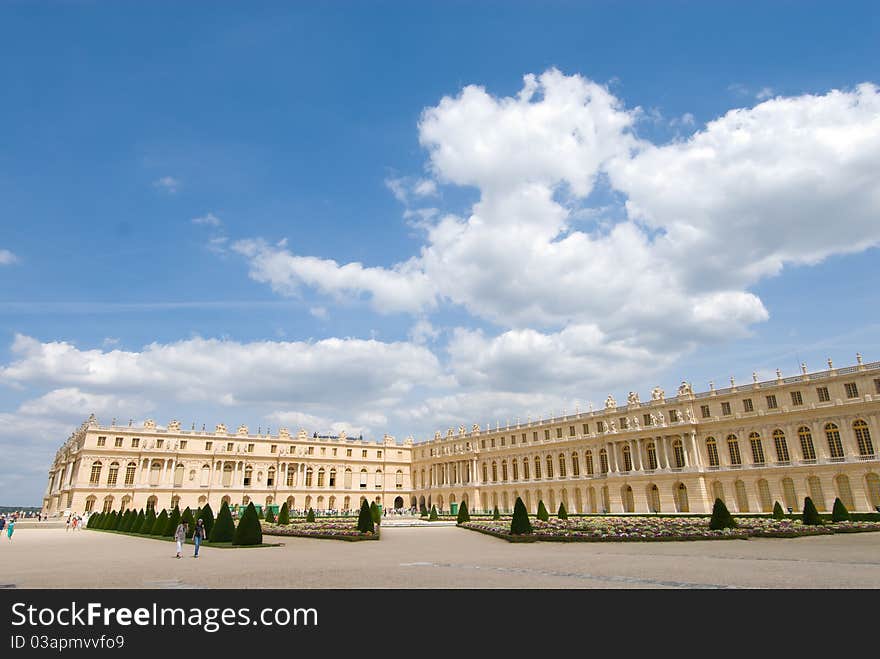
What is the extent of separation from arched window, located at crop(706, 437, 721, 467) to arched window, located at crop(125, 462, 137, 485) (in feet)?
256

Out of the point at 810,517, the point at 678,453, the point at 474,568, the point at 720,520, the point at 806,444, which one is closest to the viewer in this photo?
the point at 474,568

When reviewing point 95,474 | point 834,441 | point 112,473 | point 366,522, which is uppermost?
point 834,441

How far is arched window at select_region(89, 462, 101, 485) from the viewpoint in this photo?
7825 centimetres

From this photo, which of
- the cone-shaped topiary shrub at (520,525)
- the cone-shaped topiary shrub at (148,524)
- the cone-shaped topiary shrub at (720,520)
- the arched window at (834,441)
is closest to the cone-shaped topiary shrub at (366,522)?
the cone-shaped topiary shrub at (520,525)

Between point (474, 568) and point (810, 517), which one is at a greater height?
point (810, 517)

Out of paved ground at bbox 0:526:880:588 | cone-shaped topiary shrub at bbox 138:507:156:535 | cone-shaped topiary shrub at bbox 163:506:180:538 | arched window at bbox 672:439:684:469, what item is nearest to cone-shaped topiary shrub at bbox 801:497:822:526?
paved ground at bbox 0:526:880:588

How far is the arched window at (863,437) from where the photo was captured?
5040 cm

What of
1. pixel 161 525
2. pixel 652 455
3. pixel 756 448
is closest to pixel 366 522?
pixel 161 525

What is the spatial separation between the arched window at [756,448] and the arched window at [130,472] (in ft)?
268

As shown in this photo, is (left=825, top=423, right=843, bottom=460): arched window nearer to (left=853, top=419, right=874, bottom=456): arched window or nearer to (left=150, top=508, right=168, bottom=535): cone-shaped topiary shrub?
(left=853, top=419, right=874, bottom=456): arched window

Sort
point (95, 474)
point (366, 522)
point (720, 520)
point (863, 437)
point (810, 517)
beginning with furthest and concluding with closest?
point (95, 474)
point (863, 437)
point (366, 522)
point (810, 517)
point (720, 520)

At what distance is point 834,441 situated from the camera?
52.6m

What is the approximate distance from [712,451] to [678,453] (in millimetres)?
3747

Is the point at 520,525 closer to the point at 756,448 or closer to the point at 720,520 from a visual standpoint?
the point at 720,520
